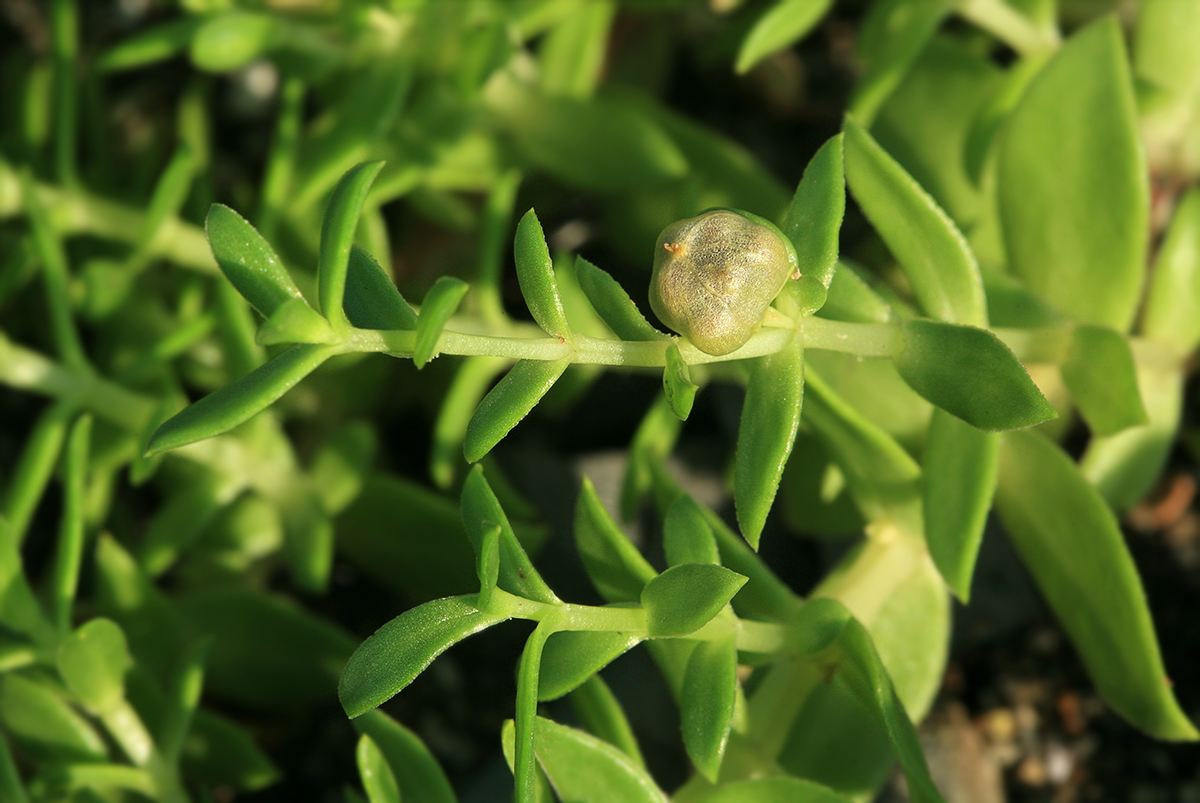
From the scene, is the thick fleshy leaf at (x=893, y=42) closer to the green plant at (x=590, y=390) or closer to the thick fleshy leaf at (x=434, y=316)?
the green plant at (x=590, y=390)

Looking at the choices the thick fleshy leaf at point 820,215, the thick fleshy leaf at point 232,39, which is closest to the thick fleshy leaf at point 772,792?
the thick fleshy leaf at point 820,215

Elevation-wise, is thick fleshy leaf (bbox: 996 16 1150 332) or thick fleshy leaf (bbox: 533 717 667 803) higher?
thick fleshy leaf (bbox: 996 16 1150 332)

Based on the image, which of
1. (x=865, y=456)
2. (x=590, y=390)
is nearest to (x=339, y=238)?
(x=865, y=456)

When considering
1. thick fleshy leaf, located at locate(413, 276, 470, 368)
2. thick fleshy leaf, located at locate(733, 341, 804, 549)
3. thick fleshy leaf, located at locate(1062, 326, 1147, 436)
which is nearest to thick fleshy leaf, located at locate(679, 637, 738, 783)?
thick fleshy leaf, located at locate(733, 341, 804, 549)

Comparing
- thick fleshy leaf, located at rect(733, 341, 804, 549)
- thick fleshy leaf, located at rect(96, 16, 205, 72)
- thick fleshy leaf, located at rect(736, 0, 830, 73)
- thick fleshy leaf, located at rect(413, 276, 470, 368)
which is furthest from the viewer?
thick fleshy leaf, located at rect(96, 16, 205, 72)

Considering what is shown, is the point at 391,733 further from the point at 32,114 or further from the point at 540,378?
the point at 32,114

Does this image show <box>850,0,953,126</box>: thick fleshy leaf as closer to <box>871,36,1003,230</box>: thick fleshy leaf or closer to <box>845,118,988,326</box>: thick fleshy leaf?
<box>871,36,1003,230</box>: thick fleshy leaf

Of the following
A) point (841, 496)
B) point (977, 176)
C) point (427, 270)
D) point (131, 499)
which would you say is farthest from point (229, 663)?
point (977, 176)
